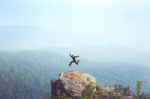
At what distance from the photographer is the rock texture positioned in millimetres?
100625

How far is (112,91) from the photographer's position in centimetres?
10644

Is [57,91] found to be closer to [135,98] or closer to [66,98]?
[66,98]

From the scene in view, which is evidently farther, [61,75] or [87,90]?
[61,75]

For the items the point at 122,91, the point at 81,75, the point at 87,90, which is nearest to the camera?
the point at 87,90

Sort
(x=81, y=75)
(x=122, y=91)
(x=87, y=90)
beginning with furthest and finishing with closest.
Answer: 1. (x=122, y=91)
2. (x=81, y=75)
3. (x=87, y=90)

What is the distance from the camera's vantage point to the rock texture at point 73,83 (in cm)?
10062

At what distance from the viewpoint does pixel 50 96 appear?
105938mm

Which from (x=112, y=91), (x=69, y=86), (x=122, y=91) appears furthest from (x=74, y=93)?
(x=122, y=91)

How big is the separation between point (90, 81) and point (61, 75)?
7.03 m

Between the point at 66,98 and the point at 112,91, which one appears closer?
the point at 66,98

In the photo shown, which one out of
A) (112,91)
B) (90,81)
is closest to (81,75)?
(90,81)

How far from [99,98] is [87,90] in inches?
255

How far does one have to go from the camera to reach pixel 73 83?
101 metres

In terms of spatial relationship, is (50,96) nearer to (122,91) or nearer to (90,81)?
(90,81)
